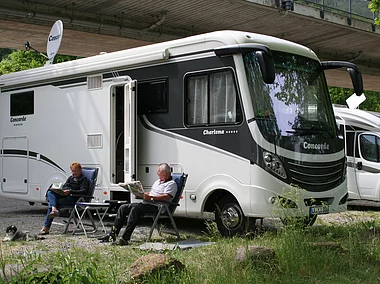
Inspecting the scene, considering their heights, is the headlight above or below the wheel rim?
above

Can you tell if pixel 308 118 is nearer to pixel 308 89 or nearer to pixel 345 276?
pixel 308 89

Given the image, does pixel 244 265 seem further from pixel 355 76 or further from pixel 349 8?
pixel 349 8

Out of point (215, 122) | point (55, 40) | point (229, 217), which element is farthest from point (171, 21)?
point (229, 217)

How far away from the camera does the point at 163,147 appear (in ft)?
34.6

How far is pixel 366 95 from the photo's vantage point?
40.8m

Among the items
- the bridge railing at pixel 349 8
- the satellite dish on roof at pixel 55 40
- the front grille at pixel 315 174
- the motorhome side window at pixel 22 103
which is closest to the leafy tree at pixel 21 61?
the bridge railing at pixel 349 8

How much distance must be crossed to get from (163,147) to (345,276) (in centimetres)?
487

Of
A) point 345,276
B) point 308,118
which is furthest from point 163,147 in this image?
point 345,276

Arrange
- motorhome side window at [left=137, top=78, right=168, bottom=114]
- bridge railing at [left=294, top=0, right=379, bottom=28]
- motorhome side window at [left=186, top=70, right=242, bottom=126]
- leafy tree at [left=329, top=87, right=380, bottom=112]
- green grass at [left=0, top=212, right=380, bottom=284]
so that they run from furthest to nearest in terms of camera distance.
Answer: leafy tree at [left=329, top=87, right=380, bottom=112]
bridge railing at [left=294, top=0, right=379, bottom=28]
motorhome side window at [left=137, top=78, right=168, bottom=114]
motorhome side window at [left=186, top=70, right=242, bottom=126]
green grass at [left=0, top=212, right=380, bottom=284]

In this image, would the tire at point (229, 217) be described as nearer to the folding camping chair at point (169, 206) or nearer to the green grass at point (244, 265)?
the folding camping chair at point (169, 206)

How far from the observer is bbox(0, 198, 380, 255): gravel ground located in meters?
9.16

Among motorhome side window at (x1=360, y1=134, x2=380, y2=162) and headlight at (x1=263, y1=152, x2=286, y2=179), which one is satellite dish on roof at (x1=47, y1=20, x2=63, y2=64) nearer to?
headlight at (x1=263, y1=152, x2=286, y2=179)

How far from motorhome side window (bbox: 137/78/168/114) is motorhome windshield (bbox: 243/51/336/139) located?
172 centimetres

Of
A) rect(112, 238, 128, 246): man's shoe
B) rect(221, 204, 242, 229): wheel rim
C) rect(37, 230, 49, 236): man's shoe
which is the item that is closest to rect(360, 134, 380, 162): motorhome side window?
rect(221, 204, 242, 229): wheel rim
